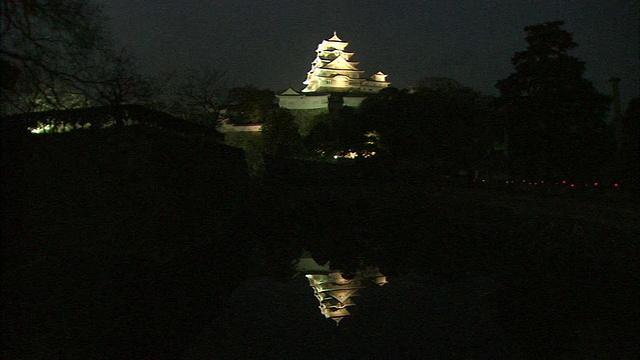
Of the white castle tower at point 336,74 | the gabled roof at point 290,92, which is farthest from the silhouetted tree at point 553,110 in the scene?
the white castle tower at point 336,74

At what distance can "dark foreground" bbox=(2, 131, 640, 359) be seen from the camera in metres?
5.35

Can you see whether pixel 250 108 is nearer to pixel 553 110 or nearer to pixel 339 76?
pixel 339 76

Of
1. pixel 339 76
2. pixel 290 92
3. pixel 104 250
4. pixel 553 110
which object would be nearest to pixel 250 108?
pixel 290 92

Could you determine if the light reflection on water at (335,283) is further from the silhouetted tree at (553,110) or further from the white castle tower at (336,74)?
the white castle tower at (336,74)

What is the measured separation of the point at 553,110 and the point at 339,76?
48.9 meters

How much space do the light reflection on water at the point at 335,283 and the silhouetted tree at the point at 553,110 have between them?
13275 mm

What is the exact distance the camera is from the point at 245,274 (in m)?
9.34

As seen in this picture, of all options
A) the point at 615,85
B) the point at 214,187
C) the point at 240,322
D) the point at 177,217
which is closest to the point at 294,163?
the point at 214,187

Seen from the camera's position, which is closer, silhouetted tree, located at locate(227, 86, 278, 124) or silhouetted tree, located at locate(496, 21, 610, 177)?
silhouetted tree, located at locate(496, 21, 610, 177)

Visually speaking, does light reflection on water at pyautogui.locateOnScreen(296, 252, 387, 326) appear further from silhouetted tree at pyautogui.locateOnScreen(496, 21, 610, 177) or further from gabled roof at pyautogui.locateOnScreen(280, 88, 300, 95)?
gabled roof at pyautogui.locateOnScreen(280, 88, 300, 95)

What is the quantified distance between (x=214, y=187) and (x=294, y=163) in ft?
63.9

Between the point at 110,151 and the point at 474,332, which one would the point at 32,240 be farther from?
the point at 474,332

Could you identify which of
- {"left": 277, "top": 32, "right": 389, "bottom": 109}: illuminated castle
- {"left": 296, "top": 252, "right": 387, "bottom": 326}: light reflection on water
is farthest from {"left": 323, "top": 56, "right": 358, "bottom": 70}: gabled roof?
{"left": 296, "top": 252, "right": 387, "bottom": 326}: light reflection on water

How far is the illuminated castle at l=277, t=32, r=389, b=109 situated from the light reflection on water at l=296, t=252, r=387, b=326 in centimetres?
4949
